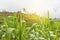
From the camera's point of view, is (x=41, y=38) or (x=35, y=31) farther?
(x=35, y=31)

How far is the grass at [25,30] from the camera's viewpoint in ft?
6.18

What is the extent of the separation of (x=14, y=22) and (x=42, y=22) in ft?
0.99

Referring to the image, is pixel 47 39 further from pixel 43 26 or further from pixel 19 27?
pixel 19 27

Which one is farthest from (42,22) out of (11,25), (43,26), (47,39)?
(11,25)

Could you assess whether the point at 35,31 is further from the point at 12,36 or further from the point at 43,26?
the point at 12,36

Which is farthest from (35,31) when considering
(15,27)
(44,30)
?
(15,27)

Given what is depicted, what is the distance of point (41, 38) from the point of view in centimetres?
196

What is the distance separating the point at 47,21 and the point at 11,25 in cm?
37

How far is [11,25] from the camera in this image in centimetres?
198

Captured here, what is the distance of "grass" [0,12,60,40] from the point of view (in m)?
1.88

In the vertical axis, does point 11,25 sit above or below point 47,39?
above

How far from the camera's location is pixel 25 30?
191 cm

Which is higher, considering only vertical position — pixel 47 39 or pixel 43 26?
pixel 43 26

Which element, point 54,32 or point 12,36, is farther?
point 54,32
